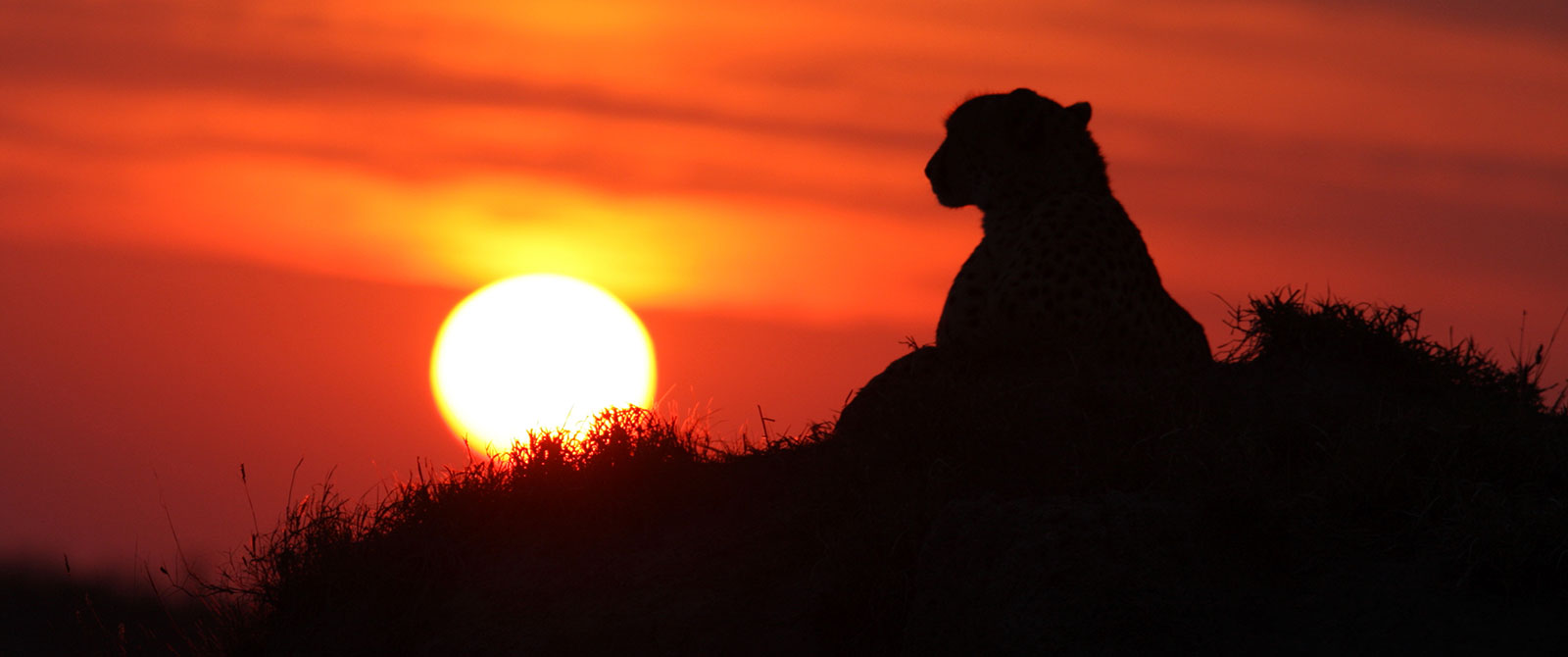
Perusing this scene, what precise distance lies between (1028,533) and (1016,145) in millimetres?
3331

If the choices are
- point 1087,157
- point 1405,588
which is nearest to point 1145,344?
point 1087,157

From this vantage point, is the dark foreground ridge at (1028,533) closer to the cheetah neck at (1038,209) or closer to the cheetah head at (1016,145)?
the cheetah neck at (1038,209)

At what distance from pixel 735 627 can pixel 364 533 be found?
2023 mm

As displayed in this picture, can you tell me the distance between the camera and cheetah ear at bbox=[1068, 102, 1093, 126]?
752cm

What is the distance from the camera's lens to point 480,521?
6012mm

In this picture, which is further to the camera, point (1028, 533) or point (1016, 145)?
point (1016, 145)

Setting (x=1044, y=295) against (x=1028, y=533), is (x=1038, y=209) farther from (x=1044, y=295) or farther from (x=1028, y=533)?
(x=1028, y=533)

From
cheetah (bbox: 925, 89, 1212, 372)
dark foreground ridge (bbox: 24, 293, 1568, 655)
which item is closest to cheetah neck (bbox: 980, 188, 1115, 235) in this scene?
cheetah (bbox: 925, 89, 1212, 372)

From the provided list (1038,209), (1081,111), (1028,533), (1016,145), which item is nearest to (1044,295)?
(1038,209)

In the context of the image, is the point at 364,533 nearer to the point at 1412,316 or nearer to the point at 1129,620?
the point at 1129,620

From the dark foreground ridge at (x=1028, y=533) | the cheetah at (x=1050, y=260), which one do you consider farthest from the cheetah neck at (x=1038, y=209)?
the dark foreground ridge at (x=1028, y=533)

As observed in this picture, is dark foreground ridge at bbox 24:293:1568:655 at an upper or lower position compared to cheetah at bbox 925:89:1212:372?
lower

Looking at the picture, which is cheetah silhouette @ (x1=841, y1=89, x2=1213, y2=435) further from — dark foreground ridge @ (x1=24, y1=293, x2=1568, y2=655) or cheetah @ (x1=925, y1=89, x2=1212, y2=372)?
dark foreground ridge @ (x1=24, y1=293, x2=1568, y2=655)

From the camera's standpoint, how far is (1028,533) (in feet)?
14.9
